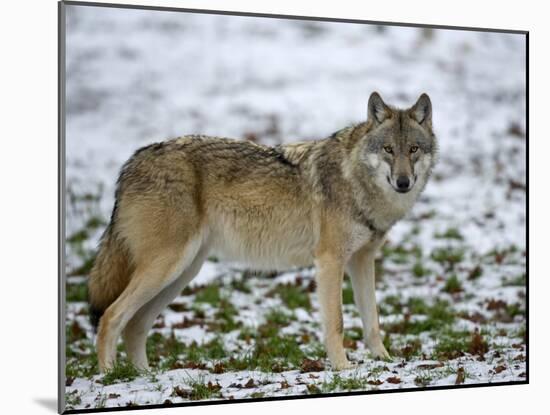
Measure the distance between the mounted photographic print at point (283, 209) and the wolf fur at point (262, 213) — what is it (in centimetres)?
1

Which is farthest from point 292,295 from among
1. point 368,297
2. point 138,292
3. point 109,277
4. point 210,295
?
point 138,292

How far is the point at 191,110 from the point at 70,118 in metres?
1.59

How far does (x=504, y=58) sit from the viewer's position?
859 cm

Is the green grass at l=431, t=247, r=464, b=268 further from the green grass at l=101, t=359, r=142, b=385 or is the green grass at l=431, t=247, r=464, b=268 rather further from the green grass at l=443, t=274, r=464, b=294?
the green grass at l=101, t=359, r=142, b=385

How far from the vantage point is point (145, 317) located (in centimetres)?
532

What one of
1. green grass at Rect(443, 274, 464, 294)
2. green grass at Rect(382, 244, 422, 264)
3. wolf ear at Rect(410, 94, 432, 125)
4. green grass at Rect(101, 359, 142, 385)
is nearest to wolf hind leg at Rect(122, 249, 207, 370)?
green grass at Rect(101, 359, 142, 385)

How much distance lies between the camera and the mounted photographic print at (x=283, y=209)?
5.07 meters

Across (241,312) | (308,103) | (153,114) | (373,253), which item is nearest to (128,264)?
(373,253)

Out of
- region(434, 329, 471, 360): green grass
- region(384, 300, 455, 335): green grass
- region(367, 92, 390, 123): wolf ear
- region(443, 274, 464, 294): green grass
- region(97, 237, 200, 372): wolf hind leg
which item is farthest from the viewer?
region(443, 274, 464, 294): green grass

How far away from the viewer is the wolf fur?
505 cm

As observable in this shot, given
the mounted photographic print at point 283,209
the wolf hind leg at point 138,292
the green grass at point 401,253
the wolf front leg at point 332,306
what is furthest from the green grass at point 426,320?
the wolf hind leg at point 138,292

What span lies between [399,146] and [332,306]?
105 cm

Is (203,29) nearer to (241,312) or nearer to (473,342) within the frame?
(241,312)

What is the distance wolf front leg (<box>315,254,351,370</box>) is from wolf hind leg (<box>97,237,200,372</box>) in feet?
2.78
